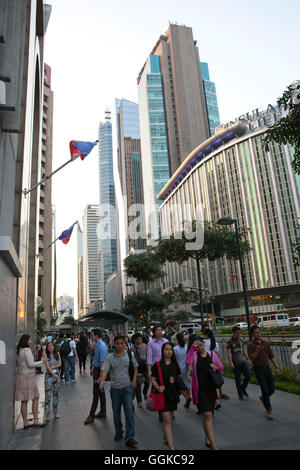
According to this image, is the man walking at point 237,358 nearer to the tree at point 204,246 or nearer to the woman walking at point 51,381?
the woman walking at point 51,381

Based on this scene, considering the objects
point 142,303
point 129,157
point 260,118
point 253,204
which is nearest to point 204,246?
point 142,303

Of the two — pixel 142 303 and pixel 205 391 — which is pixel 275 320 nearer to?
pixel 142 303

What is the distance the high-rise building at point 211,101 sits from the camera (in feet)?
392

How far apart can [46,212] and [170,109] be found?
73445 millimetres

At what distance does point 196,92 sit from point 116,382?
12165 centimetres

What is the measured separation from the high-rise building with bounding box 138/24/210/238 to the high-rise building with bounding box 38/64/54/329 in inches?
2110

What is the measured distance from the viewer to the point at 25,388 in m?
7.05

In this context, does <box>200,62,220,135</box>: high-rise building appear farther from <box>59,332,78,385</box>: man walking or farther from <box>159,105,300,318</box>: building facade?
<box>59,332,78,385</box>: man walking

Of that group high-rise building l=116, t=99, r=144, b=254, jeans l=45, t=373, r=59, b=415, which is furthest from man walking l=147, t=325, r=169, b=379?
high-rise building l=116, t=99, r=144, b=254

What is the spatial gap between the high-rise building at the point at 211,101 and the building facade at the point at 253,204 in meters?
42.4

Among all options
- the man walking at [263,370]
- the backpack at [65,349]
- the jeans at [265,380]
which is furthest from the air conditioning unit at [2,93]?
the backpack at [65,349]

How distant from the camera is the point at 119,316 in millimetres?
23656

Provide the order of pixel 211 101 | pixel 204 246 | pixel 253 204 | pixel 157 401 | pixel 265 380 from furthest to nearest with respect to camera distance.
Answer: pixel 211 101, pixel 253 204, pixel 204 246, pixel 265 380, pixel 157 401

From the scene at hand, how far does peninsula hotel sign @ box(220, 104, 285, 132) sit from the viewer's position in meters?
70.1
